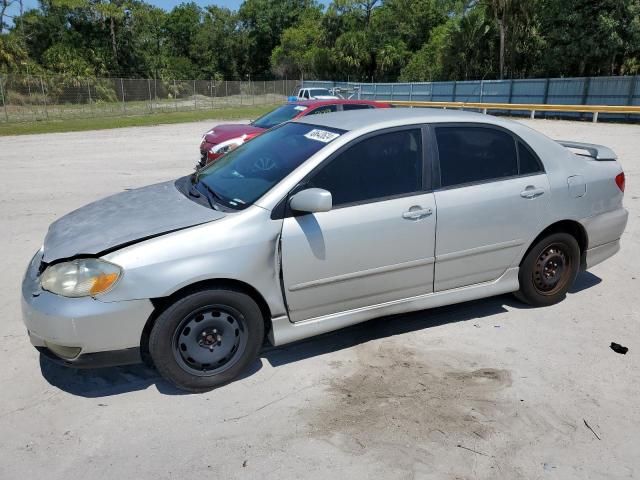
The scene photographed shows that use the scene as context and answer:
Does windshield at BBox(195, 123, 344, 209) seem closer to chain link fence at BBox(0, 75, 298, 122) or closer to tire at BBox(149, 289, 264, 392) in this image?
tire at BBox(149, 289, 264, 392)

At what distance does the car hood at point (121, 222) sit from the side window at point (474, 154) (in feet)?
5.59

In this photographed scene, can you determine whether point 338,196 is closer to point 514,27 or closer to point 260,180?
point 260,180

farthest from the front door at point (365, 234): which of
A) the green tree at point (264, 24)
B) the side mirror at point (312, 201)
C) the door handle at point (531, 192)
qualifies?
the green tree at point (264, 24)

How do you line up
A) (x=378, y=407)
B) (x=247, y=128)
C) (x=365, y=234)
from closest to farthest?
(x=378, y=407) < (x=365, y=234) < (x=247, y=128)

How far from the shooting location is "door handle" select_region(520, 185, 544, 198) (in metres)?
4.16

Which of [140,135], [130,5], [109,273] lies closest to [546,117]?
A: [140,135]

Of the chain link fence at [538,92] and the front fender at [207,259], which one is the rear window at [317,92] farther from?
the front fender at [207,259]

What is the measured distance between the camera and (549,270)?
14.8ft

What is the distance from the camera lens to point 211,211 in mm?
3484

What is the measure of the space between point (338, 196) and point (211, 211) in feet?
2.75

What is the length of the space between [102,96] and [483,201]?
3134 centimetres

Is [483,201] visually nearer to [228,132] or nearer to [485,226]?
[485,226]

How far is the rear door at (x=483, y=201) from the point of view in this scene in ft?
12.9

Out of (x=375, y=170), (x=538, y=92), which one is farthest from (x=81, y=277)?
(x=538, y=92)
